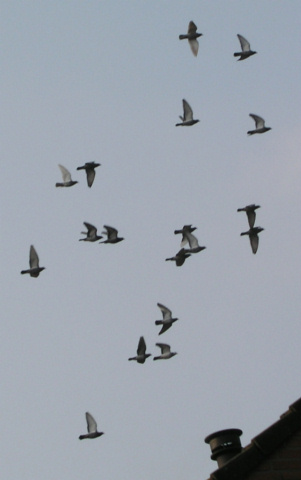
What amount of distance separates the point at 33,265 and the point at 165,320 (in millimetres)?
4539

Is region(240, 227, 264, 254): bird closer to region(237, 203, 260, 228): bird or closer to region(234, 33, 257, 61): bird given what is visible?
region(237, 203, 260, 228): bird

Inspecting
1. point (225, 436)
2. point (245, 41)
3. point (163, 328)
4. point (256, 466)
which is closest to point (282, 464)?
point (256, 466)

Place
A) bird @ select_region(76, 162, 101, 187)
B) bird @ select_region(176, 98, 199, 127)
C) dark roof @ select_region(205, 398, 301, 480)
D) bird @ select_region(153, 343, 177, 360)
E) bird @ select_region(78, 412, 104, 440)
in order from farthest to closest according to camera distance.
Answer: bird @ select_region(153, 343, 177, 360)
bird @ select_region(76, 162, 101, 187)
bird @ select_region(176, 98, 199, 127)
bird @ select_region(78, 412, 104, 440)
dark roof @ select_region(205, 398, 301, 480)

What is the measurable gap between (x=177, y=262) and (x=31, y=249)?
4.65 m

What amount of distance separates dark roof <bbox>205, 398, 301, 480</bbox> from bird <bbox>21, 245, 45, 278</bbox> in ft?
71.3

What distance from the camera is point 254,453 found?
12.2 m

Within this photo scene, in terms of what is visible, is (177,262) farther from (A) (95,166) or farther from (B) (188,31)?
(B) (188,31)

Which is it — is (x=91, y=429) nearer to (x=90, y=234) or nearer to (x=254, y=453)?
(x=90, y=234)

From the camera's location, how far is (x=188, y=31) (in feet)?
111

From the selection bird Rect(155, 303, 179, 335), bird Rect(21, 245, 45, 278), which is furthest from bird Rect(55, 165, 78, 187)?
bird Rect(155, 303, 179, 335)

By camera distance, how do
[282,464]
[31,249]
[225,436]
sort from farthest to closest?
[31,249], [225,436], [282,464]

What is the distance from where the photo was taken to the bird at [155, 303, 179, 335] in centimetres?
3391

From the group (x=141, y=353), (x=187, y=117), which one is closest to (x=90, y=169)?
(x=187, y=117)

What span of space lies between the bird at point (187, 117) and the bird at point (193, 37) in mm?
1770
